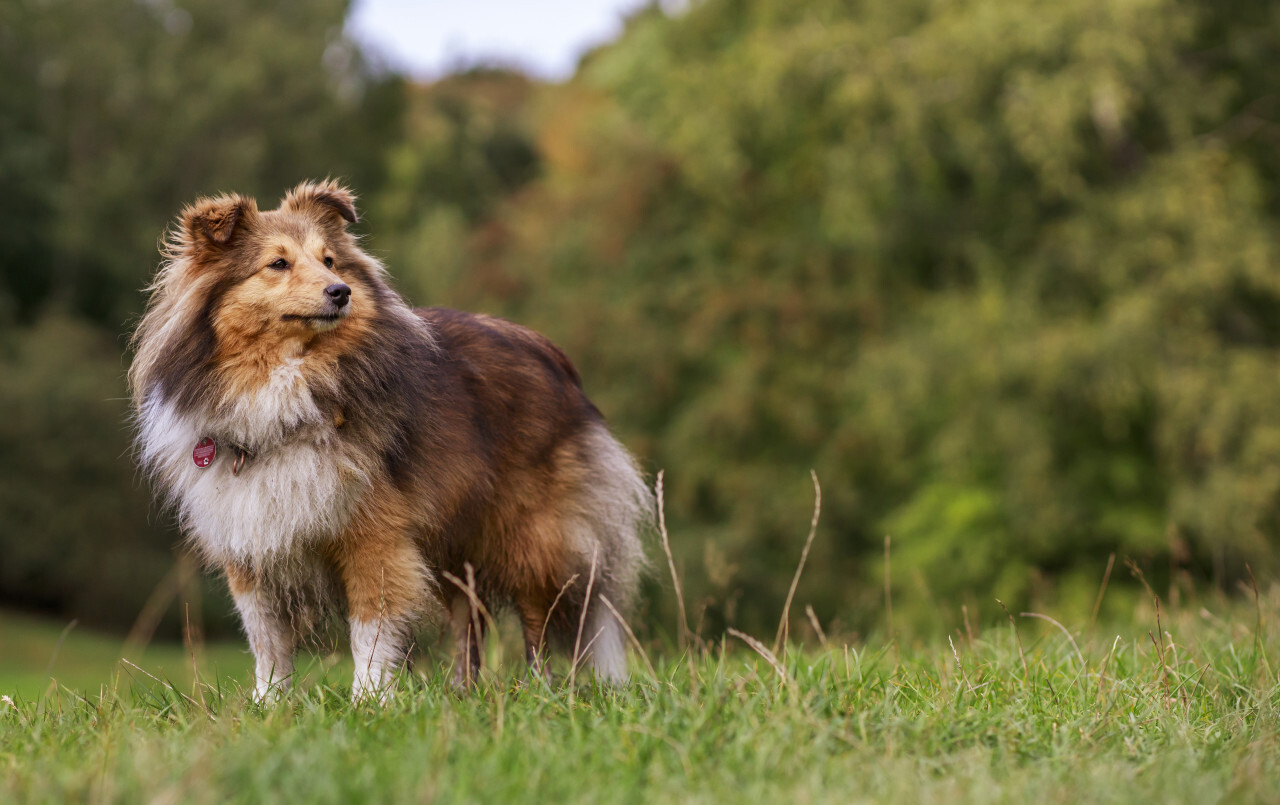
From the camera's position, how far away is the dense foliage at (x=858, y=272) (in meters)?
15.5

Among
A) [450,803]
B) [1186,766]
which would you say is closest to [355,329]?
[450,803]

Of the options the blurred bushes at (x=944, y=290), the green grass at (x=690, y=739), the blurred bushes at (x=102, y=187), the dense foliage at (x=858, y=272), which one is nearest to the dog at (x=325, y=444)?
the green grass at (x=690, y=739)

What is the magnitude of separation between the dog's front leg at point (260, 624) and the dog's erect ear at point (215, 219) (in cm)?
138

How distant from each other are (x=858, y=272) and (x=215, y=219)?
16227mm

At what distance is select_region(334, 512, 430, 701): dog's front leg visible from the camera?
4773mm

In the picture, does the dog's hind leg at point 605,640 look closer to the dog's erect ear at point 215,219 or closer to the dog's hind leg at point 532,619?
the dog's hind leg at point 532,619

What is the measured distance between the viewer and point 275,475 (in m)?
4.71

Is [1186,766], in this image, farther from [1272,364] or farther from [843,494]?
[843,494]

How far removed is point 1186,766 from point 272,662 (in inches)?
139

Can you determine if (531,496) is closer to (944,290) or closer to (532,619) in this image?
(532,619)

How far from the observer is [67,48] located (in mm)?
29734

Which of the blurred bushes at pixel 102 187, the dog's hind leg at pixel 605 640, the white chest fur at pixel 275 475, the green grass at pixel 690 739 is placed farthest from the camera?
the blurred bushes at pixel 102 187

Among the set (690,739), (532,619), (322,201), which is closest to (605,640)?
(532,619)

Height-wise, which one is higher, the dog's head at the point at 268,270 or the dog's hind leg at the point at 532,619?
the dog's head at the point at 268,270
